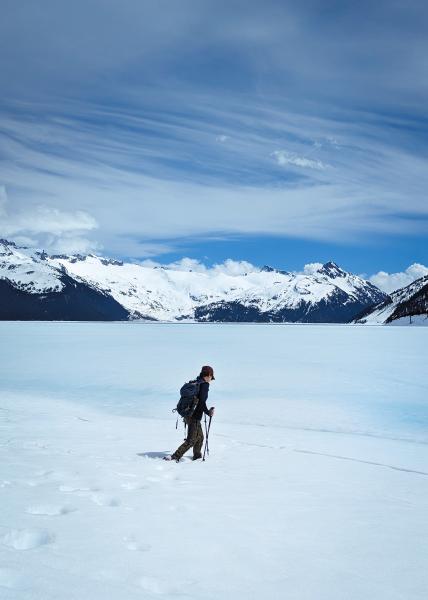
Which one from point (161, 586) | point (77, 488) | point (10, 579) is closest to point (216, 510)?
point (77, 488)

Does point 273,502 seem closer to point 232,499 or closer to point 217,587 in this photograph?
point 232,499

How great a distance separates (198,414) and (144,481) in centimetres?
318

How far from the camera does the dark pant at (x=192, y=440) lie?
46.8 feet

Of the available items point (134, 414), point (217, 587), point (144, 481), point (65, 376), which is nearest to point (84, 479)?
point (144, 481)

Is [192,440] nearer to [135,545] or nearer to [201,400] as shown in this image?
[201,400]

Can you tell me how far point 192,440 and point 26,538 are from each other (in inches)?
299

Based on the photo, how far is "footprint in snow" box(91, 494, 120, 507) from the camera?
939 centimetres

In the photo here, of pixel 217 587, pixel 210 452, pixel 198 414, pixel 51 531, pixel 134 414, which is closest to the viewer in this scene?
pixel 217 587

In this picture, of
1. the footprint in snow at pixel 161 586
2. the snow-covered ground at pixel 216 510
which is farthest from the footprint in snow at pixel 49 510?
the footprint in snow at pixel 161 586

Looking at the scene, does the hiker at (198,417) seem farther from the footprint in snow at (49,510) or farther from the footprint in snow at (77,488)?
the footprint in snow at (49,510)

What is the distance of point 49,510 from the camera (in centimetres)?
861

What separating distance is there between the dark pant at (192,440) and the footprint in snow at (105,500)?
14.9 ft

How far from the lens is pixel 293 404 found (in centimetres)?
2970

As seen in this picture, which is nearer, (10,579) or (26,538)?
(10,579)
